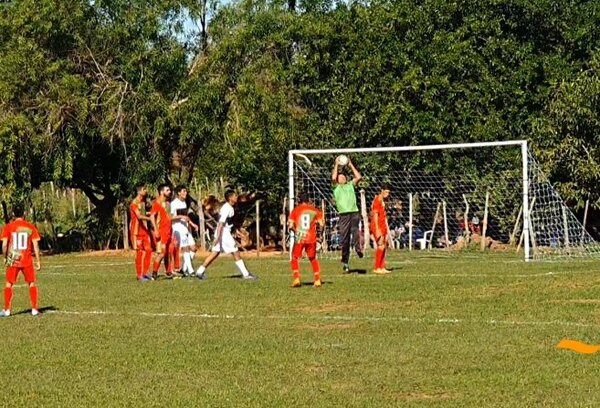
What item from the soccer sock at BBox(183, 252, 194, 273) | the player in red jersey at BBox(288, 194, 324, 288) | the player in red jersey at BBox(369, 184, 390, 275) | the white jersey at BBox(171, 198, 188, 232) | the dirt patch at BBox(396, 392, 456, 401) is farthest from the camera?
the white jersey at BBox(171, 198, 188, 232)

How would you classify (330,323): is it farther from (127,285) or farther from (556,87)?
(556,87)

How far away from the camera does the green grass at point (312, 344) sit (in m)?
9.95

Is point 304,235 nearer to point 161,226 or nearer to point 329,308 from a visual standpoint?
point 329,308

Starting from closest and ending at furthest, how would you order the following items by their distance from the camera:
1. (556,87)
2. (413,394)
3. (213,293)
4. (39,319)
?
(413,394) < (39,319) < (213,293) < (556,87)

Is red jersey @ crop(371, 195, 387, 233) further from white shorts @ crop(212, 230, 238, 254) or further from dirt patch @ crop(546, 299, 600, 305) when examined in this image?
dirt patch @ crop(546, 299, 600, 305)

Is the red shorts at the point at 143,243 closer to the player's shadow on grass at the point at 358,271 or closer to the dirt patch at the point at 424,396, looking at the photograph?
the player's shadow on grass at the point at 358,271

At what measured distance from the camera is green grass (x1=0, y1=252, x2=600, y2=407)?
9.95m

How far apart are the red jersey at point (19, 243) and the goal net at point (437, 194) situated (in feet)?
58.1

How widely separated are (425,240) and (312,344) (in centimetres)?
2520

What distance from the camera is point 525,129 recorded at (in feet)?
128

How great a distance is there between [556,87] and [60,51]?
15.6 meters

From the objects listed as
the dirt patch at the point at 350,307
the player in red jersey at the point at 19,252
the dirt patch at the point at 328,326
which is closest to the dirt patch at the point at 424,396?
the dirt patch at the point at 328,326

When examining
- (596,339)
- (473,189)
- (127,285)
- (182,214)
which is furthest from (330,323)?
(473,189)

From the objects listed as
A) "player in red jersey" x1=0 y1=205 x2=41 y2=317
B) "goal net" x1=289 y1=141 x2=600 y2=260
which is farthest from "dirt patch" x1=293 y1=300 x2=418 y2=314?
"goal net" x1=289 y1=141 x2=600 y2=260
